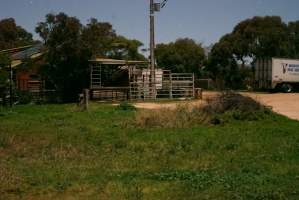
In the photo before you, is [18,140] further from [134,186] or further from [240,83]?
[240,83]

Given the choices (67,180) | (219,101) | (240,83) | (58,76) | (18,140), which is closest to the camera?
(67,180)

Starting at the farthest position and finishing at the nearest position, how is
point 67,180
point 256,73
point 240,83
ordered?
1. point 240,83
2. point 256,73
3. point 67,180

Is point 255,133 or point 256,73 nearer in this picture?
point 255,133

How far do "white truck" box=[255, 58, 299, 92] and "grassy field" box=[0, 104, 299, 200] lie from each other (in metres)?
26.5

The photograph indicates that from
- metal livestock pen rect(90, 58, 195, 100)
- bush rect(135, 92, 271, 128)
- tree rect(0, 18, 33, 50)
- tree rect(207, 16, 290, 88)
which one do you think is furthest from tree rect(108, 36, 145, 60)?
bush rect(135, 92, 271, 128)

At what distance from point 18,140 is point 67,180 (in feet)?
21.2

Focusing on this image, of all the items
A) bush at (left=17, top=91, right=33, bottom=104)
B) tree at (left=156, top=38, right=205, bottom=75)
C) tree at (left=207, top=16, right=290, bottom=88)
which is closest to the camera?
bush at (left=17, top=91, right=33, bottom=104)

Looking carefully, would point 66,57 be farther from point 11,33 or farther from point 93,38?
point 11,33

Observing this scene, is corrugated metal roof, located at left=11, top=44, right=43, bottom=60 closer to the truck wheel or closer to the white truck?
the white truck

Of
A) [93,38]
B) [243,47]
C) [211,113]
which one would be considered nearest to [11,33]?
[243,47]

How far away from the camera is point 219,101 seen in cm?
2095

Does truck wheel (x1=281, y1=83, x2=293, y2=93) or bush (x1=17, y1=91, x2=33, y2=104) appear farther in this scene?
truck wheel (x1=281, y1=83, x2=293, y2=93)

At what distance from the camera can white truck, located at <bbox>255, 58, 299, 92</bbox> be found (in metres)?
45.6

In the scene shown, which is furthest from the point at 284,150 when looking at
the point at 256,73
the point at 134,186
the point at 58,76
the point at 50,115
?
the point at 256,73
